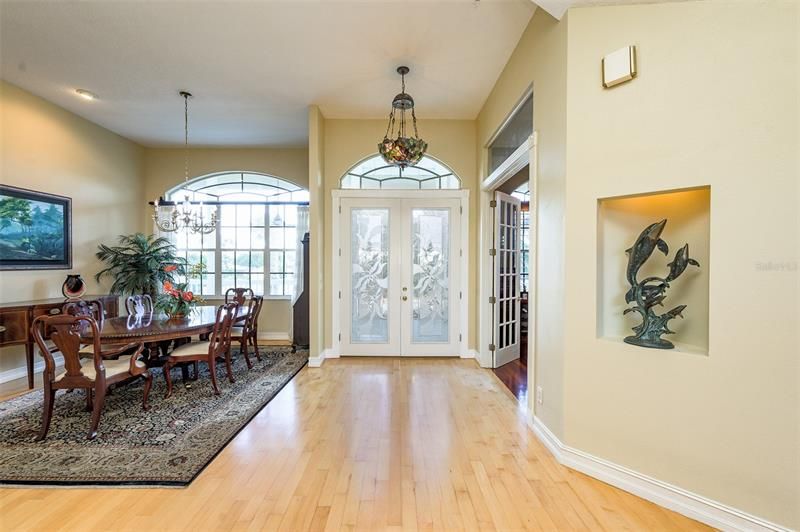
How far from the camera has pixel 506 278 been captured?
4.68 meters

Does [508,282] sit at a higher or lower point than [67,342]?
higher

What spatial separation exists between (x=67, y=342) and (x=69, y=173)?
3.37 metres

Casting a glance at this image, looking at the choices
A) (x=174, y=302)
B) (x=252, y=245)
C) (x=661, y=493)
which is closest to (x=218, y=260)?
(x=252, y=245)

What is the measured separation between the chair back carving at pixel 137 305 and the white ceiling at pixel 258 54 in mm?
2474

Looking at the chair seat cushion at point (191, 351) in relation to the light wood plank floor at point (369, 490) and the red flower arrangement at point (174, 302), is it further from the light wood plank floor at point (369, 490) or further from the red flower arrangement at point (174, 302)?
the light wood plank floor at point (369, 490)

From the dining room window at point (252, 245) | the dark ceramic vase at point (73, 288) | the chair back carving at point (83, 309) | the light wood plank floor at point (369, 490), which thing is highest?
the dining room window at point (252, 245)

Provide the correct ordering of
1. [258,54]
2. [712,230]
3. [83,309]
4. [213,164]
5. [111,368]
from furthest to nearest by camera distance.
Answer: [213,164] → [83,309] → [258,54] → [111,368] → [712,230]

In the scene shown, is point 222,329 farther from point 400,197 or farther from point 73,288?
point 400,197

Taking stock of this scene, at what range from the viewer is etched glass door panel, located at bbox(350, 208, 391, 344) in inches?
194

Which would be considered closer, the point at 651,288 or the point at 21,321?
the point at 651,288

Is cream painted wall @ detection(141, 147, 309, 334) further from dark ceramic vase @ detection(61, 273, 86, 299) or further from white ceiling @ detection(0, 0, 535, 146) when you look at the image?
dark ceramic vase @ detection(61, 273, 86, 299)

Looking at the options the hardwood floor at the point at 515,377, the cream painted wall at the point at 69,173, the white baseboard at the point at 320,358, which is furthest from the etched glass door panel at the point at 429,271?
the cream painted wall at the point at 69,173

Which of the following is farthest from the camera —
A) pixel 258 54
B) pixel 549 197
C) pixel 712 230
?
pixel 258 54

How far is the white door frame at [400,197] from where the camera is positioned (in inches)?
191
